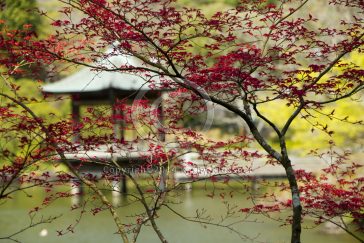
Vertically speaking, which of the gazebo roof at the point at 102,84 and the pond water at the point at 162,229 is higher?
the gazebo roof at the point at 102,84

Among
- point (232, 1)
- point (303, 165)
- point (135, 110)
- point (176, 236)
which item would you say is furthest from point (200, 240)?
point (232, 1)

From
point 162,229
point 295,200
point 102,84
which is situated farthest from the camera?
point 102,84

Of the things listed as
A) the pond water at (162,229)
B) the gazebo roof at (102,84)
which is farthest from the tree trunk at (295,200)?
the gazebo roof at (102,84)

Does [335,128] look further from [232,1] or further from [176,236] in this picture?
[232,1]

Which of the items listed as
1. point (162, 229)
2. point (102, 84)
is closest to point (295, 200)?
point (162, 229)

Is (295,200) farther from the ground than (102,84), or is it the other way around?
(102,84)

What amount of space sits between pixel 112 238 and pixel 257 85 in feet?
15.4

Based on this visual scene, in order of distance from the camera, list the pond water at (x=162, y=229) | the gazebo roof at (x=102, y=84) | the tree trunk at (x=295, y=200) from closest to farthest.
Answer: the tree trunk at (x=295, y=200), the pond water at (x=162, y=229), the gazebo roof at (x=102, y=84)

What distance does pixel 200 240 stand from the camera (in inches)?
279

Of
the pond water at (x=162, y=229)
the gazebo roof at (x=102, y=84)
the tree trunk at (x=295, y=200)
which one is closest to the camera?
the tree trunk at (x=295, y=200)

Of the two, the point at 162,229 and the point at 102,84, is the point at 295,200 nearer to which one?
the point at 162,229

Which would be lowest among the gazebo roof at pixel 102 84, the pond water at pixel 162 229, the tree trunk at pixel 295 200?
the pond water at pixel 162 229

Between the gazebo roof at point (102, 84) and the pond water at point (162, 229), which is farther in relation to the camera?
the gazebo roof at point (102, 84)

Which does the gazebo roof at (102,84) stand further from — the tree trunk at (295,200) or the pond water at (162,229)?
the tree trunk at (295,200)
